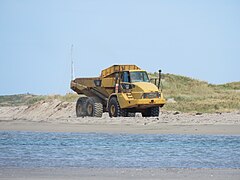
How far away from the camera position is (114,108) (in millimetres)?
30719

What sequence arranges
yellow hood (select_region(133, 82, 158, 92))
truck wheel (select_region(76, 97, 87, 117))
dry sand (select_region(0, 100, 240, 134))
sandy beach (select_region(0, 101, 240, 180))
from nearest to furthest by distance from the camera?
sandy beach (select_region(0, 101, 240, 180))
dry sand (select_region(0, 100, 240, 134))
yellow hood (select_region(133, 82, 158, 92))
truck wheel (select_region(76, 97, 87, 117))

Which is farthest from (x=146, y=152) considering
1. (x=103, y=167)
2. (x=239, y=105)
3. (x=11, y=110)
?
(x=11, y=110)

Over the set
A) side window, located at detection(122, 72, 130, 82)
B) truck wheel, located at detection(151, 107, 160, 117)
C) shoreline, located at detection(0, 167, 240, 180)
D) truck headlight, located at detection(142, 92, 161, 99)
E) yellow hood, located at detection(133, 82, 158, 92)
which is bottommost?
shoreline, located at detection(0, 167, 240, 180)

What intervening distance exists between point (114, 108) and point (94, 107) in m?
1.47

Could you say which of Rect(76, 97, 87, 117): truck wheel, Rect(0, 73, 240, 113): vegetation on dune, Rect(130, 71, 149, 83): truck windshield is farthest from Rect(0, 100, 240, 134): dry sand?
Rect(0, 73, 240, 113): vegetation on dune

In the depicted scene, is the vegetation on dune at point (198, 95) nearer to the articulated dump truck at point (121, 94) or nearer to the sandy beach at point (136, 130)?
the articulated dump truck at point (121, 94)

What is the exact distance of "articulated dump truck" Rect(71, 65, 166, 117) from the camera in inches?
1174

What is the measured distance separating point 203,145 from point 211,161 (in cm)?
392

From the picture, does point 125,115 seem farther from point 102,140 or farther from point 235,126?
point 102,140

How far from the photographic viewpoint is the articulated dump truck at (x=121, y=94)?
29.8 m

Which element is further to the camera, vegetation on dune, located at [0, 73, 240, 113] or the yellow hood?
vegetation on dune, located at [0, 73, 240, 113]

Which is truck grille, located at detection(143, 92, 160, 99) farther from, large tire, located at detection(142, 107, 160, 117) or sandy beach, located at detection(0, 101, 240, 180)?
sandy beach, located at detection(0, 101, 240, 180)

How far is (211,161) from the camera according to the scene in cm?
1358

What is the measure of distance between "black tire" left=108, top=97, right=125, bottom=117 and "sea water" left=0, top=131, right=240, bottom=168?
8120 mm
